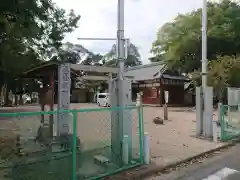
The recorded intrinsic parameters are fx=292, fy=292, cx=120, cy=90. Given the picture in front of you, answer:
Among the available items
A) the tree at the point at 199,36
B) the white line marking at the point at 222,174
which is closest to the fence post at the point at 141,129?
the white line marking at the point at 222,174

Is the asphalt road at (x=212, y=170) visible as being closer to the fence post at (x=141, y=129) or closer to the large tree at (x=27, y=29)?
the fence post at (x=141, y=129)

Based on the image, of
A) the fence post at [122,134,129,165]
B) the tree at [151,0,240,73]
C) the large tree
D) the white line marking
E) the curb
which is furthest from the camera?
the tree at [151,0,240,73]

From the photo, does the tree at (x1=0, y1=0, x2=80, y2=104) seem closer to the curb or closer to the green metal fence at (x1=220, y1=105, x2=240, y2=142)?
the curb

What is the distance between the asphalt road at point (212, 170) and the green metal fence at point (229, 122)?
7.62ft

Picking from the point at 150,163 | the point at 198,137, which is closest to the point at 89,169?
the point at 150,163

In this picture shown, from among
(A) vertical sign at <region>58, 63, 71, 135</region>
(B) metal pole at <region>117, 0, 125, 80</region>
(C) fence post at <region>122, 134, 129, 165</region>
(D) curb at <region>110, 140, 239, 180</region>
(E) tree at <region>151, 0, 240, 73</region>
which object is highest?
(E) tree at <region>151, 0, 240, 73</region>

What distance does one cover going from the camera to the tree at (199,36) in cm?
3247

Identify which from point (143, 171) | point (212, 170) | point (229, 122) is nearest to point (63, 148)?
point (143, 171)

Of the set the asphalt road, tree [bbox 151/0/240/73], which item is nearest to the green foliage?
the asphalt road

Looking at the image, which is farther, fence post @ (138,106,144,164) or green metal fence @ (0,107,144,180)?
fence post @ (138,106,144,164)

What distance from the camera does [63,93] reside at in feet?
23.1

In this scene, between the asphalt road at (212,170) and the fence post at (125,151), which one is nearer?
the asphalt road at (212,170)

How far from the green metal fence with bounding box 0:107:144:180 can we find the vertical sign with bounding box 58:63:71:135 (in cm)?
38

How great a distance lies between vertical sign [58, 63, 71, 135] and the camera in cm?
692
